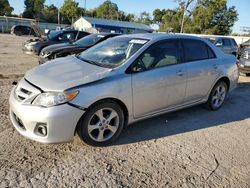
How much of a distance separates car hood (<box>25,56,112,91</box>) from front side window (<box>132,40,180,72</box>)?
570 mm

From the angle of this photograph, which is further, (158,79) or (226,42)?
(226,42)

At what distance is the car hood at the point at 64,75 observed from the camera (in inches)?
138

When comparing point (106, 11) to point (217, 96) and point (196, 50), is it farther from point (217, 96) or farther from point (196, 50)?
point (196, 50)

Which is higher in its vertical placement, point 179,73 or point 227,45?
point 227,45

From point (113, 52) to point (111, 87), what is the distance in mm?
984

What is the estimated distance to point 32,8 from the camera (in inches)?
2908

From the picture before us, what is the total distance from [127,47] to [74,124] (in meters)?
1.67

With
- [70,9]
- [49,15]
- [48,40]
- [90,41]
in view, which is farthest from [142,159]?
[49,15]

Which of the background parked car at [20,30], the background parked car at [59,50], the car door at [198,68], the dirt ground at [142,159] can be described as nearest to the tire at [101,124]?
the dirt ground at [142,159]

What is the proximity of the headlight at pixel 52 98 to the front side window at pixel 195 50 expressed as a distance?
2.44 meters

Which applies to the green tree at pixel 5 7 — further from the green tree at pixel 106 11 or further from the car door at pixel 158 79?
the car door at pixel 158 79

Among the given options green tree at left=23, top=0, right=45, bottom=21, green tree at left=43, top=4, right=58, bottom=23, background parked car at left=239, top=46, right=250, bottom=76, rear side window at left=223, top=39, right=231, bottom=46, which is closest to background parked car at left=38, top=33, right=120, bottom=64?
background parked car at left=239, top=46, right=250, bottom=76

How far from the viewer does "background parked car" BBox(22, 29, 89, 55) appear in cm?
1200

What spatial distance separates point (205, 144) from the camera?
4172 mm
